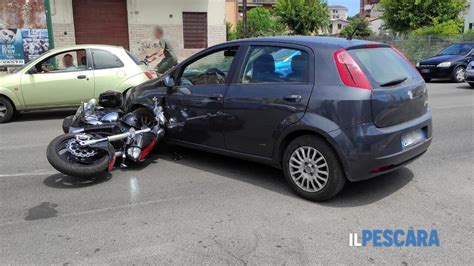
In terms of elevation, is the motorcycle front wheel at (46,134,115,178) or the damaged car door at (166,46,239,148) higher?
the damaged car door at (166,46,239,148)

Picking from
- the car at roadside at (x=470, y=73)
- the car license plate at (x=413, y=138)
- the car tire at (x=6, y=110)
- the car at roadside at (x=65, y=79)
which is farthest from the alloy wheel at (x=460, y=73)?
the car tire at (x=6, y=110)

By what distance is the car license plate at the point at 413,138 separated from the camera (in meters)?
4.37

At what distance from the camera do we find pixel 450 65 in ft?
53.1

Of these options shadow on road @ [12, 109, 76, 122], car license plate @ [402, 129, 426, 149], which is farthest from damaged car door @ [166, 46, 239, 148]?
shadow on road @ [12, 109, 76, 122]

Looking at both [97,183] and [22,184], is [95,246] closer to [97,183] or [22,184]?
[97,183]

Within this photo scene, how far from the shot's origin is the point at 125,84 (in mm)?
9398

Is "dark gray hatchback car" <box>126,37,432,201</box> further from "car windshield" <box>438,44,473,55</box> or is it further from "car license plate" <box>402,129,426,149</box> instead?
"car windshield" <box>438,44,473,55</box>

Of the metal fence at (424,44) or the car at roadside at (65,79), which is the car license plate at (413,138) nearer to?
the car at roadside at (65,79)

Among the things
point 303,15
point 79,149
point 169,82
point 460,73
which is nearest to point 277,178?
point 169,82

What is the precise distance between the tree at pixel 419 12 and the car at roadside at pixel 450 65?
13.9 meters

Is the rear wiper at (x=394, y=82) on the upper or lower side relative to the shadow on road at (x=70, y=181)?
upper

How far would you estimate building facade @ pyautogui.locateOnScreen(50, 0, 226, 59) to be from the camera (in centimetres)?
1966

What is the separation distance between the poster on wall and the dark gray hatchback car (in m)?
11.9

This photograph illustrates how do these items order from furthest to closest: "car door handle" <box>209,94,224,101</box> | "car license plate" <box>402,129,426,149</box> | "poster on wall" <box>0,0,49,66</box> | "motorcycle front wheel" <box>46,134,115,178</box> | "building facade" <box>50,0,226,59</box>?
"building facade" <box>50,0,226,59</box>, "poster on wall" <box>0,0,49,66</box>, "car door handle" <box>209,94,224,101</box>, "motorcycle front wheel" <box>46,134,115,178</box>, "car license plate" <box>402,129,426,149</box>
